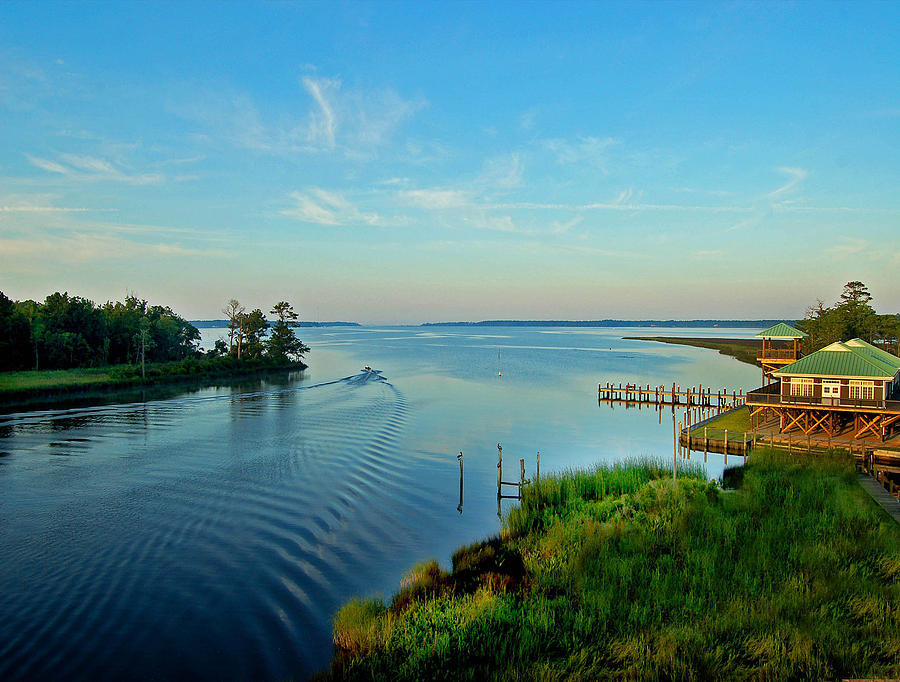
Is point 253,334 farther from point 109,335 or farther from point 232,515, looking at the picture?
point 232,515

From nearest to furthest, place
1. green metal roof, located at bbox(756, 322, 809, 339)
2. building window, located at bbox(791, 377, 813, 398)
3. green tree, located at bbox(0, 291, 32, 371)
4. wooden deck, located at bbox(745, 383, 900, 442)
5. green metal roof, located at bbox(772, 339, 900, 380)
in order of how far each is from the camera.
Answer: wooden deck, located at bbox(745, 383, 900, 442), green metal roof, located at bbox(772, 339, 900, 380), building window, located at bbox(791, 377, 813, 398), green metal roof, located at bbox(756, 322, 809, 339), green tree, located at bbox(0, 291, 32, 371)

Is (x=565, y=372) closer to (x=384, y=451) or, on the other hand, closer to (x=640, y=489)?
(x=384, y=451)

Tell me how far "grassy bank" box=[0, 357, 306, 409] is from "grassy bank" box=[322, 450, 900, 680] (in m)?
44.6

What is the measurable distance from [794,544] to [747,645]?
4863 mm

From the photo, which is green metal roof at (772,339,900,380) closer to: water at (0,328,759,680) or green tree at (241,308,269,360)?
water at (0,328,759,680)

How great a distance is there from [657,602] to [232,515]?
1384 cm

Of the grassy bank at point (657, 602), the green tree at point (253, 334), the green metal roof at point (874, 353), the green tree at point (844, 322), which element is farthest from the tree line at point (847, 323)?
the green tree at point (253, 334)

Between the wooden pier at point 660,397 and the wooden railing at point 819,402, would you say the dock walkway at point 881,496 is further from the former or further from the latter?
the wooden pier at point 660,397

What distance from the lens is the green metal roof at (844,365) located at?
24953 millimetres

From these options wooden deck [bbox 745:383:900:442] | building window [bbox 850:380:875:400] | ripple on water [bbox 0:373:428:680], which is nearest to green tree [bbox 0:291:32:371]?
ripple on water [bbox 0:373:428:680]

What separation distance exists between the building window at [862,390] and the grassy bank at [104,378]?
55041mm

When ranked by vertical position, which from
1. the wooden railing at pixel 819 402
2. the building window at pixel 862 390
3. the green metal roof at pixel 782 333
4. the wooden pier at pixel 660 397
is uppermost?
the green metal roof at pixel 782 333

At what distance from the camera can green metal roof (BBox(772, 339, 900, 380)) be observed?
25.0 meters

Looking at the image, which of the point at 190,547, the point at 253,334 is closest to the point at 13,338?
the point at 253,334
